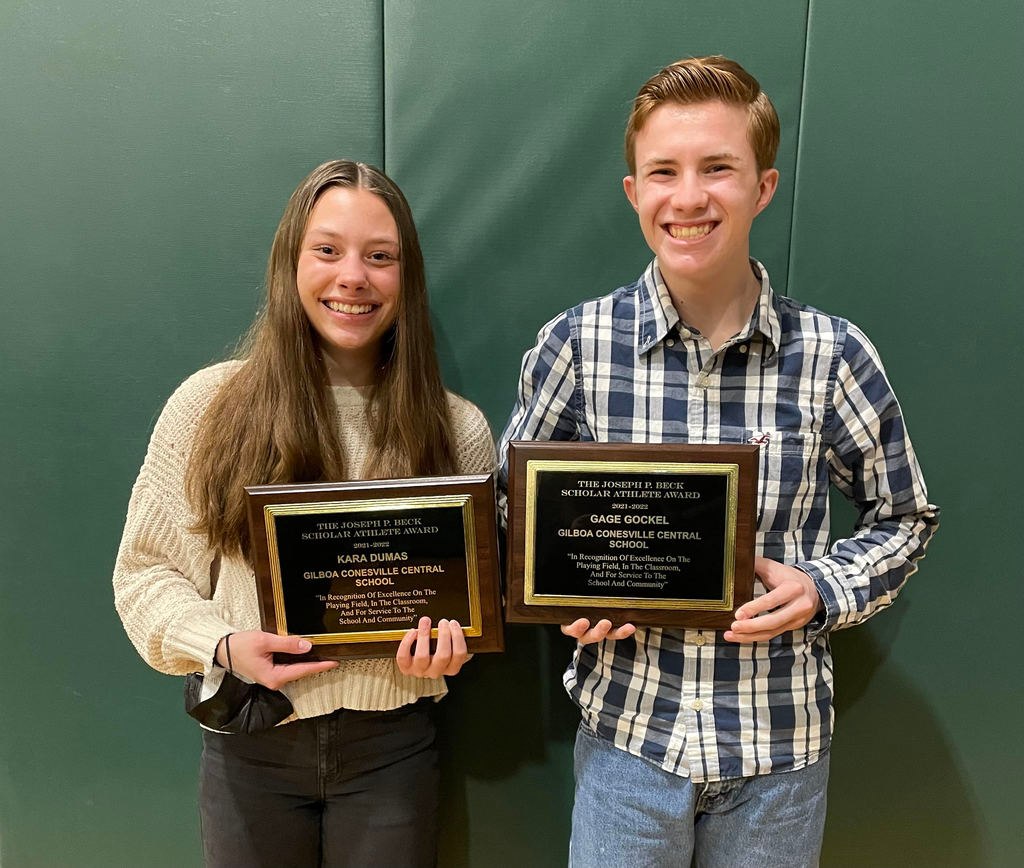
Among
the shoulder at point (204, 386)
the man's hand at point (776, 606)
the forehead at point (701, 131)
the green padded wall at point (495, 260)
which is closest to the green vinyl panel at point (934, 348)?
the green padded wall at point (495, 260)

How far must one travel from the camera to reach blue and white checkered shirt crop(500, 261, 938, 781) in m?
1.20

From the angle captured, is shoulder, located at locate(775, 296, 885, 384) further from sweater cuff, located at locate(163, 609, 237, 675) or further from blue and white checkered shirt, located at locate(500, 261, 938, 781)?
sweater cuff, located at locate(163, 609, 237, 675)

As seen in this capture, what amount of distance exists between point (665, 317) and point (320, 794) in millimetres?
1032

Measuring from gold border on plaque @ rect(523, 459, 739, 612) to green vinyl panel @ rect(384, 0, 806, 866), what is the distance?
20.9 inches

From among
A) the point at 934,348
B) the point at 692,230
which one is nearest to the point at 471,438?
the point at 692,230

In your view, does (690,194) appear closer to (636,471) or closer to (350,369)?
(636,471)

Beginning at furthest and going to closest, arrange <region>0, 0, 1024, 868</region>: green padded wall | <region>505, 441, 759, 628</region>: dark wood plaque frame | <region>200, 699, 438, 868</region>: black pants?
1. <region>0, 0, 1024, 868</region>: green padded wall
2. <region>200, 699, 438, 868</region>: black pants
3. <region>505, 441, 759, 628</region>: dark wood plaque frame

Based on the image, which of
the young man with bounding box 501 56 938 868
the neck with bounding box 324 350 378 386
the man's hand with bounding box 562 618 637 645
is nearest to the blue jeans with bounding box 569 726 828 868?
the young man with bounding box 501 56 938 868

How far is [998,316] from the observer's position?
1.61 meters

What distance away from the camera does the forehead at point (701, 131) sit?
1.13 m

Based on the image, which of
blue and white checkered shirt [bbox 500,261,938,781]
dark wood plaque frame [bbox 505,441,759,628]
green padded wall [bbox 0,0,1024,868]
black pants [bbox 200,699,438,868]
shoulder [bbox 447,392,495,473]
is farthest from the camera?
green padded wall [bbox 0,0,1024,868]

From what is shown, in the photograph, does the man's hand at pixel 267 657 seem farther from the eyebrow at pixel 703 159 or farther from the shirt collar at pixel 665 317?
the eyebrow at pixel 703 159

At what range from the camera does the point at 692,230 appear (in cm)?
115

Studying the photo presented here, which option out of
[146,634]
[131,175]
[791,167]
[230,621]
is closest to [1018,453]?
[791,167]
